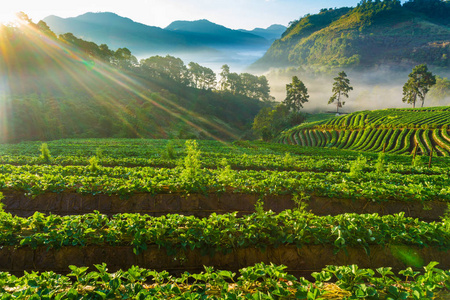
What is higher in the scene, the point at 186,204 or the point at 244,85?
the point at 244,85

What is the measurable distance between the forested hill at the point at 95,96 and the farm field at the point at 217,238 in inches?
2029

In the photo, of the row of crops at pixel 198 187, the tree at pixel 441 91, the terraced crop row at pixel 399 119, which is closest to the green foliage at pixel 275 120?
the terraced crop row at pixel 399 119

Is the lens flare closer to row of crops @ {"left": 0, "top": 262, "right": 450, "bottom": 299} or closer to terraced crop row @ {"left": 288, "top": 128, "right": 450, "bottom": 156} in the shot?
terraced crop row @ {"left": 288, "top": 128, "right": 450, "bottom": 156}

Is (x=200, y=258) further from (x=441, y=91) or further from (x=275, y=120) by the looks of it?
(x=441, y=91)

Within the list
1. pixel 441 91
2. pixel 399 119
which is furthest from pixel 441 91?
pixel 399 119

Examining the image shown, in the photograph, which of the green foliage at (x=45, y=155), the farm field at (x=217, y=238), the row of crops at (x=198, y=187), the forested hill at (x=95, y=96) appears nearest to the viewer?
the farm field at (x=217, y=238)

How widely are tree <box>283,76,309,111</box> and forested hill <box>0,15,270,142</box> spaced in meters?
21.5

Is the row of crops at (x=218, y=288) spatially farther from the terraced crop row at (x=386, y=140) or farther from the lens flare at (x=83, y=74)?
the lens flare at (x=83, y=74)

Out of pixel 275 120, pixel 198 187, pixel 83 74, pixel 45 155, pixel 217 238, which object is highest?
pixel 83 74

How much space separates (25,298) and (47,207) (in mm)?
6648

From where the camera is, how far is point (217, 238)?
5207 mm

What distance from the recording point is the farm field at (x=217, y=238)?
12.1ft

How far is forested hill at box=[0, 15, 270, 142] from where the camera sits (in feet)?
173

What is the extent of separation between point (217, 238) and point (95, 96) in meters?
85.6
